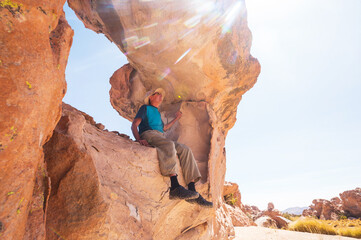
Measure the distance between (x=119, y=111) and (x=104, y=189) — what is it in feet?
16.3

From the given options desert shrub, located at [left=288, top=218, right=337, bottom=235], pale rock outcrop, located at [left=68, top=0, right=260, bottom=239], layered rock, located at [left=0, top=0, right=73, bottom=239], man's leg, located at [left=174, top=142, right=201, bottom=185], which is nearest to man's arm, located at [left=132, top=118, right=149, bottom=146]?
man's leg, located at [left=174, top=142, right=201, bottom=185]

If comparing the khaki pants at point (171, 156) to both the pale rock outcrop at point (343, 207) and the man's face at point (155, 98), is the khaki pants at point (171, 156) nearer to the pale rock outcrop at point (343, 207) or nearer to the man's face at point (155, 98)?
the man's face at point (155, 98)

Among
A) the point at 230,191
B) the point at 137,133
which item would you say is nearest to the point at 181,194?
the point at 137,133

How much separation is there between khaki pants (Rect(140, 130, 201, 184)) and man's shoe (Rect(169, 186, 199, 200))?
1.03 ft

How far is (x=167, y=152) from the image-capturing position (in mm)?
3842

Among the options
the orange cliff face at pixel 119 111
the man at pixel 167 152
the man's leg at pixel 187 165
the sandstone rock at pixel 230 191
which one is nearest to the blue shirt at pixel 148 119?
the man at pixel 167 152

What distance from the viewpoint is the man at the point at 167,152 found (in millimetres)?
3400

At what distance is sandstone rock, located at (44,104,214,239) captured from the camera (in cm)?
212

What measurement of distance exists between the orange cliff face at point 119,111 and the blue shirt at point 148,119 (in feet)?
2.26

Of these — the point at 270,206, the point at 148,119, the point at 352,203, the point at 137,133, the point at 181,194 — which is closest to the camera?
the point at 181,194

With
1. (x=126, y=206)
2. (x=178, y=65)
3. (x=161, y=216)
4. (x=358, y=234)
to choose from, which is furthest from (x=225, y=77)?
(x=358, y=234)

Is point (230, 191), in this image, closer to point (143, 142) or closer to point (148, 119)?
point (148, 119)

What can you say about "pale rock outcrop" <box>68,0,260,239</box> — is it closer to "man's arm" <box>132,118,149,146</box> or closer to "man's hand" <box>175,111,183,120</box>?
"man's hand" <box>175,111,183,120</box>

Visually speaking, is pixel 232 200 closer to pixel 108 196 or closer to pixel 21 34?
pixel 108 196
